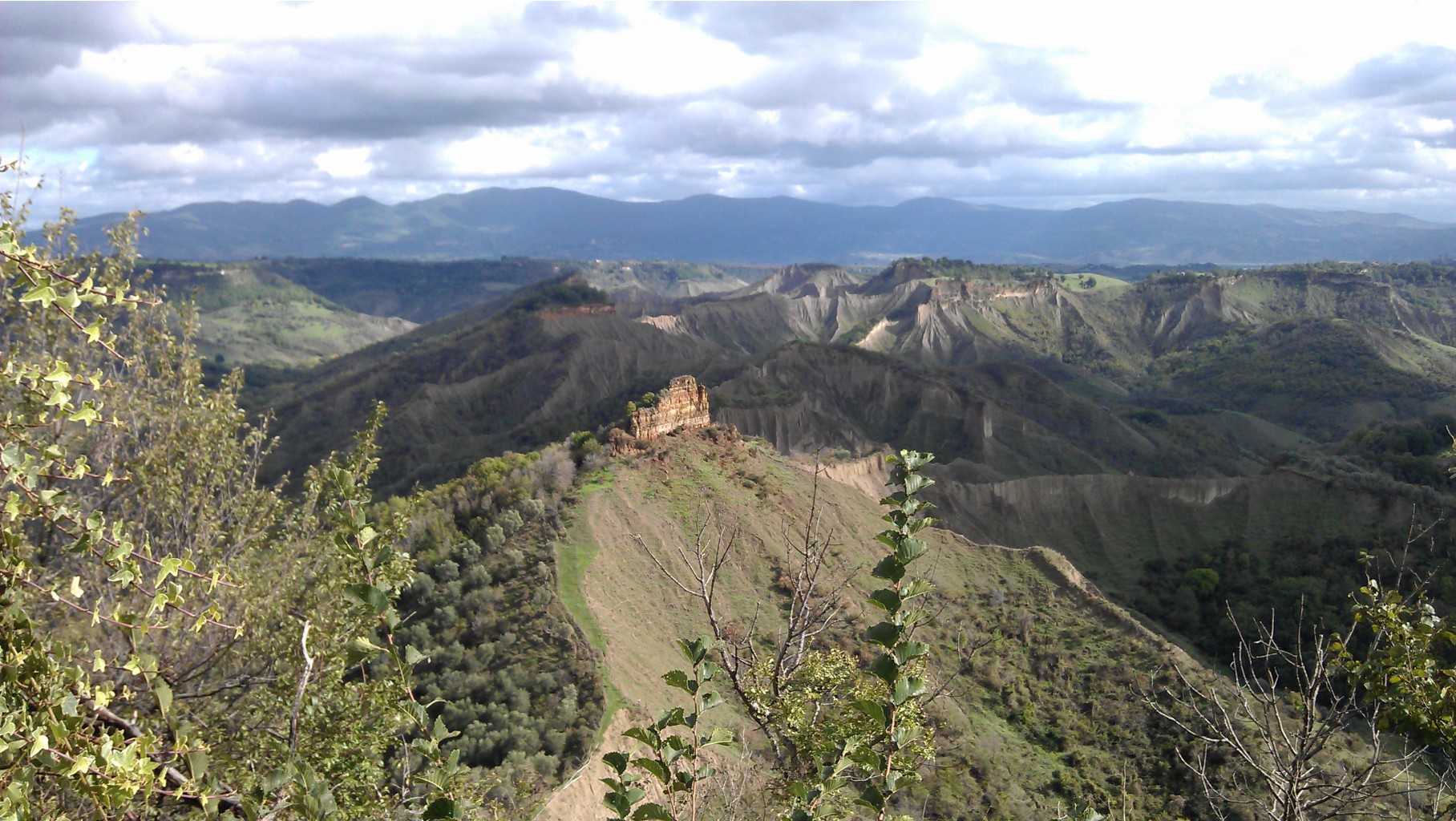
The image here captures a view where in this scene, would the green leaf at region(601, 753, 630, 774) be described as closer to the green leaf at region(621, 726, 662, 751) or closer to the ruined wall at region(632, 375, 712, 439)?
the green leaf at region(621, 726, 662, 751)

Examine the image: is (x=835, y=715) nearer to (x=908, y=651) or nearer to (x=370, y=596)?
(x=908, y=651)

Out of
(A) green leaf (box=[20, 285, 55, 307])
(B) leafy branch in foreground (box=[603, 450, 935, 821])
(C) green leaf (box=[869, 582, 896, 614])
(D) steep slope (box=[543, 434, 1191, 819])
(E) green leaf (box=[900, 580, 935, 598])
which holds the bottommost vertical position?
(D) steep slope (box=[543, 434, 1191, 819])

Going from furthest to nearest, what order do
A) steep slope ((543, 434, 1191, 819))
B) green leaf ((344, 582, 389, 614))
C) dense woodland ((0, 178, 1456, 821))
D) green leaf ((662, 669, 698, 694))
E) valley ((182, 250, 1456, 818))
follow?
valley ((182, 250, 1456, 818)), steep slope ((543, 434, 1191, 819)), green leaf ((662, 669, 698, 694)), dense woodland ((0, 178, 1456, 821)), green leaf ((344, 582, 389, 614))

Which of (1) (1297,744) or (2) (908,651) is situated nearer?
(2) (908,651)

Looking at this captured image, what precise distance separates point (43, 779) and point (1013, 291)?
550ft

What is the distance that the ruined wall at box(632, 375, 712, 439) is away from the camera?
147 ft

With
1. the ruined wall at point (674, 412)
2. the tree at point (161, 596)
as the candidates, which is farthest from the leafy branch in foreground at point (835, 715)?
the ruined wall at point (674, 412)

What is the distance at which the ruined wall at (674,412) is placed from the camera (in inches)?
1763

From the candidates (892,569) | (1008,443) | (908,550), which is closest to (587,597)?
(892,569)

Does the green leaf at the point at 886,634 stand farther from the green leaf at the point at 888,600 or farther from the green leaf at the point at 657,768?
the green leaf at the point at 657,768

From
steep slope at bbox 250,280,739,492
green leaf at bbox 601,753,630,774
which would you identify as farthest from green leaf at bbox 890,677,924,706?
steep slope at bbox 250,280,739,492

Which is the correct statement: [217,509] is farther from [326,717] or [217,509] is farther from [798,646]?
[798,646]

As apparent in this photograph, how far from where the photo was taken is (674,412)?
46.5 metres

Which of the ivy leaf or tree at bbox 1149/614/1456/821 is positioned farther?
tree at bbox 1149/614/1456/821
